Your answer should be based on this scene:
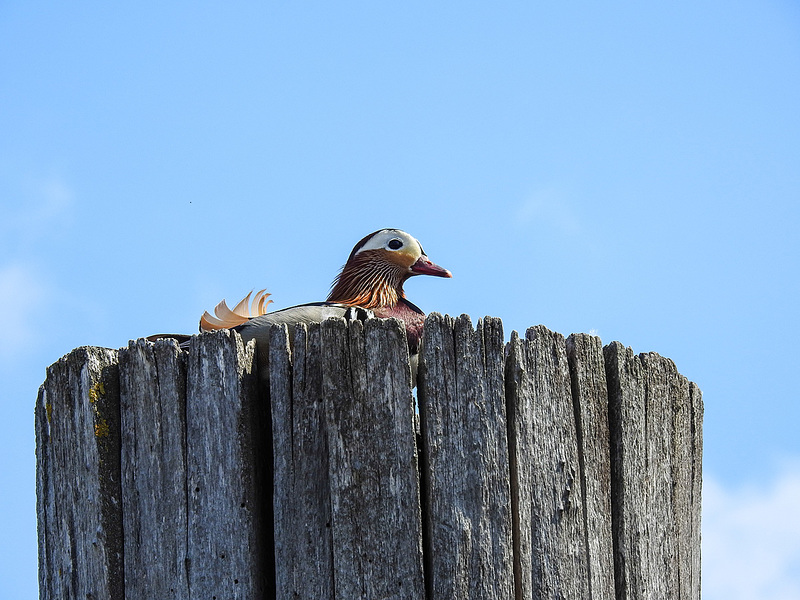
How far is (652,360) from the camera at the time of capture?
3266 mm

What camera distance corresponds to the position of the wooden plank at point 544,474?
109 inches

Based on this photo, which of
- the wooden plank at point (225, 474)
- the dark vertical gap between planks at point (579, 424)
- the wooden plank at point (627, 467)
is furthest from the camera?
the wooden plank at point (627, 467)

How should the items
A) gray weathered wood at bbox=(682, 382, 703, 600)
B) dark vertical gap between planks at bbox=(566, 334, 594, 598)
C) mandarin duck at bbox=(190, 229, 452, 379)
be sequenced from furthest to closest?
mandarin duck at bbox=(190, 229, 452, 379), gray weathered wood at bbox=(682, 382, 703, 600), dark vertical gap between planks at bbox=(566, 334, 594, 598)

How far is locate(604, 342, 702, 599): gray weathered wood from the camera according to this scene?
3021mm

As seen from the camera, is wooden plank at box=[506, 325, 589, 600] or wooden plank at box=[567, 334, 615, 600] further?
wooden plank at box=[567, 334, 615, 600]

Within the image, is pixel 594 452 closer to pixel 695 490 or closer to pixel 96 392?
pixel 695 490

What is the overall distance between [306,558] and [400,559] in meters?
0.29

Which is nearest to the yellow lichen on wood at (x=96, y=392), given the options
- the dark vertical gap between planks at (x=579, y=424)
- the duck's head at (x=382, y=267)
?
the dark vertical gap between planks at (x=579, y=424)

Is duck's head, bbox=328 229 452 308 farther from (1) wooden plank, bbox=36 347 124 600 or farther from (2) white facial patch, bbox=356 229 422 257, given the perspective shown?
(1) wooden plank, bbox=36 347 124 600

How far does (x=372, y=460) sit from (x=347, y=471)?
8 cm

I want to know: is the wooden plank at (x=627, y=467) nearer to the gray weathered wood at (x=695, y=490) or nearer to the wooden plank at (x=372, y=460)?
the gray weathered wood at (x=695, y=490)

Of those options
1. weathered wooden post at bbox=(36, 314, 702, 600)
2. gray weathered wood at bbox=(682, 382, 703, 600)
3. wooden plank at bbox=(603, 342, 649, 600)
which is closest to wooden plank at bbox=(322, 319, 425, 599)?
weathered wooden post at bbox=(36, 314, 702, 600)

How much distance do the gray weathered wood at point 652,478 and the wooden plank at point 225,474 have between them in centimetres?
122

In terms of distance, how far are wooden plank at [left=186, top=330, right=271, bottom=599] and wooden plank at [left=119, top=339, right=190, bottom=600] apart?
0.13 feet
